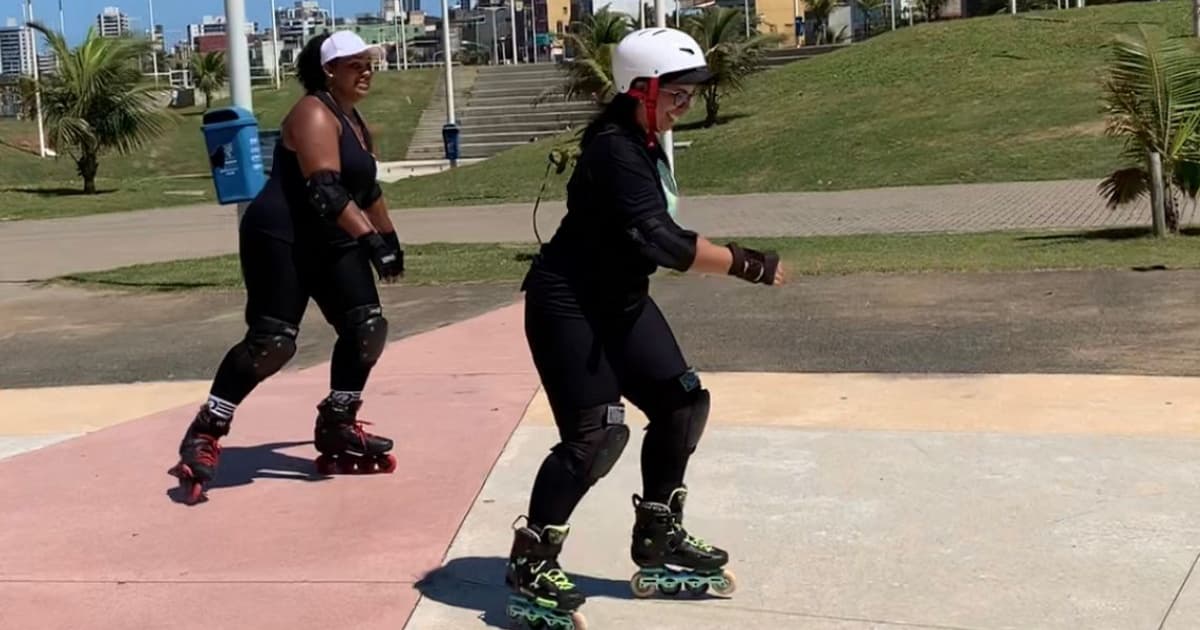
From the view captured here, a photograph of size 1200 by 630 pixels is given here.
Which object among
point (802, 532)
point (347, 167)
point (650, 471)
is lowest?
point (802, 532)

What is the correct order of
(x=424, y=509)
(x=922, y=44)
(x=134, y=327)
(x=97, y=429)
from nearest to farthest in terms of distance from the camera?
(x=424, y=509)
(x=97, y=429)
(x=134, y=327)
(x=922, y=44)

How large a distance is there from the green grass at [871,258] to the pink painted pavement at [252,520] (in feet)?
16.1

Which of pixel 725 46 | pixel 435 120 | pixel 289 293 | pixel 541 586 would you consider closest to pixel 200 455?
pixel 289 293

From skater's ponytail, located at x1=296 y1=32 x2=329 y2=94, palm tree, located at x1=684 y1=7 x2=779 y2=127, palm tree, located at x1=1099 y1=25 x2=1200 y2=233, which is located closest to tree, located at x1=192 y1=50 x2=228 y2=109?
palm tree, located at x1=684 y1=7 x2=779 y2=127

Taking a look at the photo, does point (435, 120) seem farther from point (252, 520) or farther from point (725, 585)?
point (725, 585)

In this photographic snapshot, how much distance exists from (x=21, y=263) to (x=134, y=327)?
6172mm

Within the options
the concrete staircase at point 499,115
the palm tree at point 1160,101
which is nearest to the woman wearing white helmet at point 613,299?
the palm tree at point 1160,101

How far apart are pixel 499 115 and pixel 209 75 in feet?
52.7

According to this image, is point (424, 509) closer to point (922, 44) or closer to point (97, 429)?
point (97, 429)

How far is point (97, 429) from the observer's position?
6703mm

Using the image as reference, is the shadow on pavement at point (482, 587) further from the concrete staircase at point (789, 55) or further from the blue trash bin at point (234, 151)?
the concrete staircase at point (789, 55)

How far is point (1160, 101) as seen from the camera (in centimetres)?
1244

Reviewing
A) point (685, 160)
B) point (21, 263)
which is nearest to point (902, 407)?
point (21, 263)

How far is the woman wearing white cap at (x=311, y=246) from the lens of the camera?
514 cm
